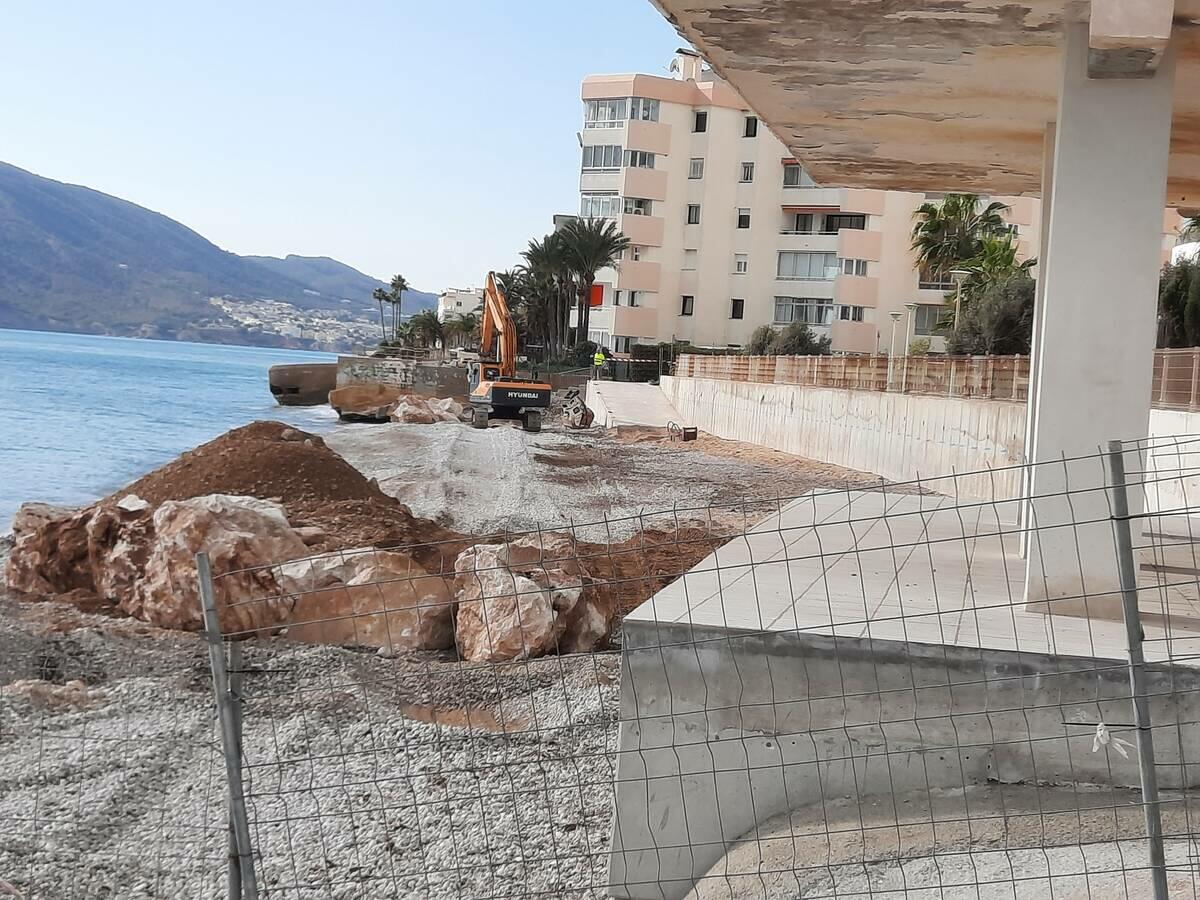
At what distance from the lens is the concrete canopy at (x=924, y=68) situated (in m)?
7.01

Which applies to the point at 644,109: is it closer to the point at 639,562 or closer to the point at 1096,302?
the point at 639,562

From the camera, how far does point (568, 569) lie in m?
12.4

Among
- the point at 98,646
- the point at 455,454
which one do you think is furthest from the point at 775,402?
the point at 98,646

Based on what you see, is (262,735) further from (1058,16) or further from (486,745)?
(1058,16)

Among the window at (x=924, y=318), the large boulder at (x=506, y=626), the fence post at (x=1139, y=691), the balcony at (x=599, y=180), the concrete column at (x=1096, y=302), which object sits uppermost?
the balcony at (x=599, y=180)

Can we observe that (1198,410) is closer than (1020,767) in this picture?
No

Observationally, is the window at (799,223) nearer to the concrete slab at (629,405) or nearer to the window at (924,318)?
the window at (924,318)

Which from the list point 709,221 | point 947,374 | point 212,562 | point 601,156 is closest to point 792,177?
point 709,221

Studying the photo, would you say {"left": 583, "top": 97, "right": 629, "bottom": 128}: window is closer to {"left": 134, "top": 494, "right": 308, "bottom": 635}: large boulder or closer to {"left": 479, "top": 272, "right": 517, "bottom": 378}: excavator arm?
{"left": 479, "top": 272, "right": 517, "bottom": 378}: excavator arm

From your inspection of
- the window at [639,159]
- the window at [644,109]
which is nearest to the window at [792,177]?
the window at [639,159]

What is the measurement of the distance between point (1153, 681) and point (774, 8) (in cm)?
460

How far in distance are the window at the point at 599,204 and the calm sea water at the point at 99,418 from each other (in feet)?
63.7

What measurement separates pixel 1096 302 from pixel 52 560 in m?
10.5

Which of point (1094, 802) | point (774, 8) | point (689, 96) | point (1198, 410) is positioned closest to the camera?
point (1094, 802)
